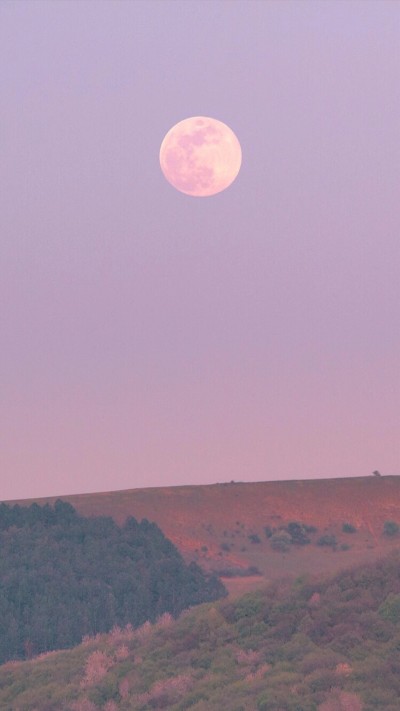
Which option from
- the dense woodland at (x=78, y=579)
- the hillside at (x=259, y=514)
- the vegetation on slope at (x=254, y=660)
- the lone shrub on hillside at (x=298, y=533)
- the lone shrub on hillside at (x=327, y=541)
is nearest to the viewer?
the vegetation on slope at (x=254, y=660)

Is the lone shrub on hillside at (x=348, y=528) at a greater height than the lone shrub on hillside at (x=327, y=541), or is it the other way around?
the lone shrub on hillside at (x=348, y=528)

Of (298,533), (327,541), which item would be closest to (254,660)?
(327,541)

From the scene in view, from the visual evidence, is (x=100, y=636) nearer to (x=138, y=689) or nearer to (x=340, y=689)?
(x=138, y=689)

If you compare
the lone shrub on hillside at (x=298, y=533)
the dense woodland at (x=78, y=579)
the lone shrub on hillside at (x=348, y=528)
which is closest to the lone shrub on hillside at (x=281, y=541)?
the lone shrub on hillside at (x=298, y=533)

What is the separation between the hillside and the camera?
87.5 m

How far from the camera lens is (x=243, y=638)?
33188 millimetres

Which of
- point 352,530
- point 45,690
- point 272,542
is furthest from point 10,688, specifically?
point 352,530

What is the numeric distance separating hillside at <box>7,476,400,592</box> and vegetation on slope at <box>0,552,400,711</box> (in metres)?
44.6

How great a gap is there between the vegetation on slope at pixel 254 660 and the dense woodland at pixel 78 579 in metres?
24.6

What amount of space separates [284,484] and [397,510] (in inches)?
492

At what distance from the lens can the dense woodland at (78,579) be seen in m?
62.1

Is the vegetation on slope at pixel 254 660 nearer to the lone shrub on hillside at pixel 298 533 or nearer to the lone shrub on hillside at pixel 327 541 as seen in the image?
the lone shrub on hillside at pixel 327 541

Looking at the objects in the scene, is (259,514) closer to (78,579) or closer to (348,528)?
(348,528)

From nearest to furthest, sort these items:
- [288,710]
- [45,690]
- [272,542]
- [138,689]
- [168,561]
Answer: [288,710]
[138,689]
[45,690]
[168,561]
[272,542]
